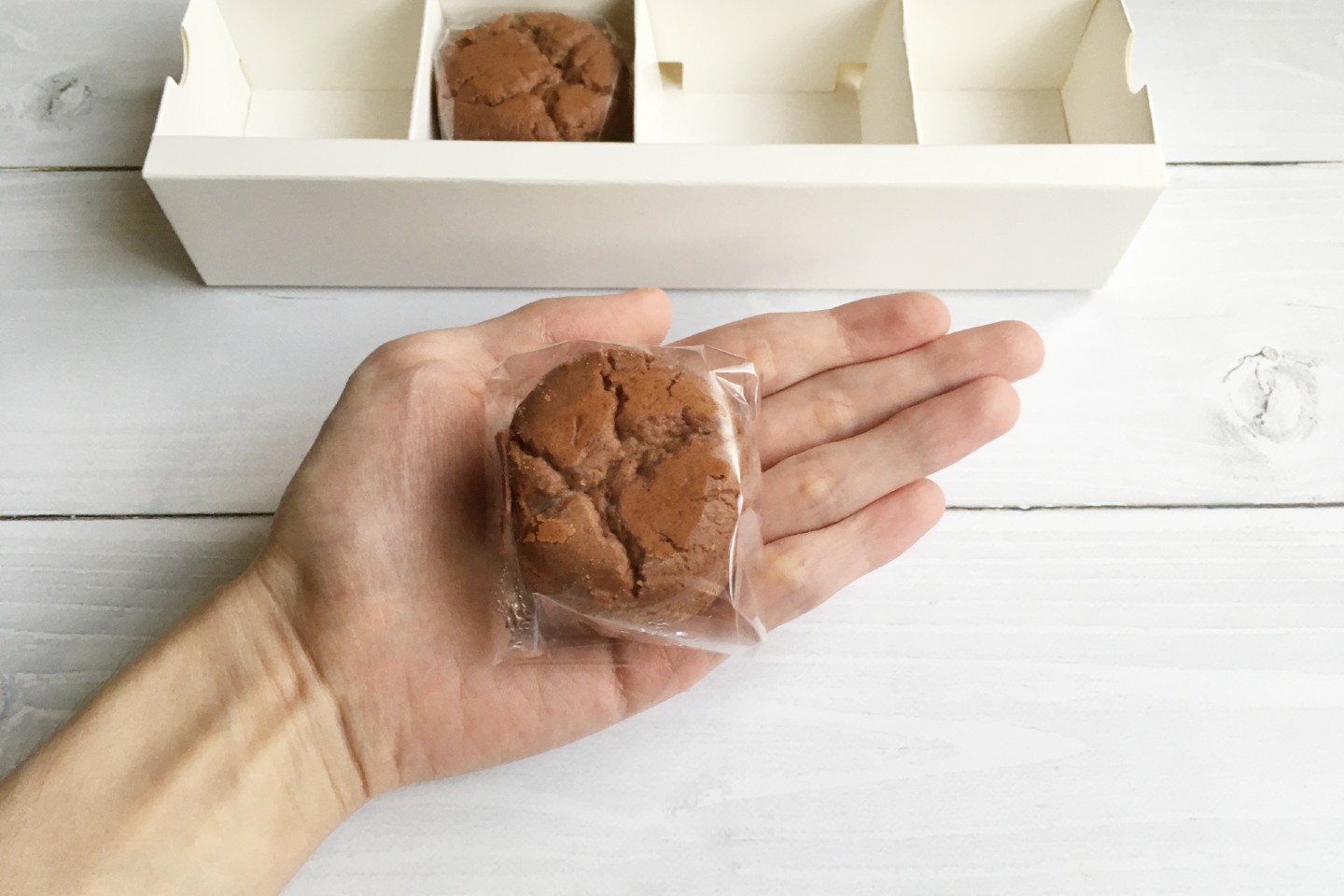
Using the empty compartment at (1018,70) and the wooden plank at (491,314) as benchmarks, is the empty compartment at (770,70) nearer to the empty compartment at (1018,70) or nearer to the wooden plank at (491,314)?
the empty compartment at (1018,70)

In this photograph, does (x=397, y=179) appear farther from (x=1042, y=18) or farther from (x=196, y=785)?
(x=1042, y=18)

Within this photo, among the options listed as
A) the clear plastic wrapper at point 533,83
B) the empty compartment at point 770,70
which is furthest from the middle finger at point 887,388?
the clear plastic wrapper at point 533,83

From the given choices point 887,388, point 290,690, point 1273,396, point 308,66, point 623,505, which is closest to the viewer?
point 623,505

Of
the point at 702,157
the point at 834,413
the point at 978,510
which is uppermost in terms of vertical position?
the point at 702,157

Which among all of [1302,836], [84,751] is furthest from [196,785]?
[1302,836]

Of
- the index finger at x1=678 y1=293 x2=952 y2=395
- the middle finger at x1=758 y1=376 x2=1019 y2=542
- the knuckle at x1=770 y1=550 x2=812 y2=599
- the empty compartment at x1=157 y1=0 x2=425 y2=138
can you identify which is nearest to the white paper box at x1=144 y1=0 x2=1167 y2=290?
the empty compartment at x1=157 y1=0 x2=425 y2=138

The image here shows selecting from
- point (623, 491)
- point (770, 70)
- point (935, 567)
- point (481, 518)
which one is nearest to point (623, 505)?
point (623, 491)

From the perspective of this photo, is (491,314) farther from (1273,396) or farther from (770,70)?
(1273,396)
